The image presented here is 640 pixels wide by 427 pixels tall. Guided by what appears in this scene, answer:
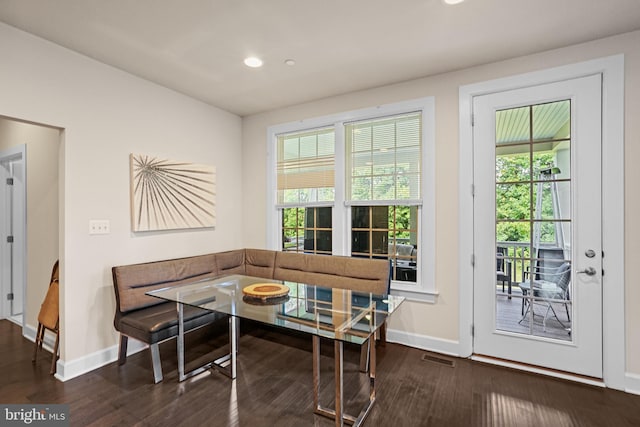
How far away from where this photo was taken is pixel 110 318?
2.83 m

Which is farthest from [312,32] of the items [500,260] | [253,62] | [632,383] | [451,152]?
[632,383]

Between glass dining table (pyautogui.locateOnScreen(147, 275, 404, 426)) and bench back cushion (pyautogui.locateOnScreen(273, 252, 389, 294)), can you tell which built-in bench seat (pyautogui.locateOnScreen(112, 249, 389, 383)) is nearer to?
bench back cushion (pyautogui.locateOnScreen(273, 252, 389, 294))

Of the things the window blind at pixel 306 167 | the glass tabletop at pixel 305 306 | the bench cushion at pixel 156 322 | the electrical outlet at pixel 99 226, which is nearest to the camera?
the glass tabletop at pixel 305 306

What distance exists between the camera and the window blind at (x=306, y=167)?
144 inches

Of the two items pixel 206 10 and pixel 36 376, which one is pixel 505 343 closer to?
pixel 206 10

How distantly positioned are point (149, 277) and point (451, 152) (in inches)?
120

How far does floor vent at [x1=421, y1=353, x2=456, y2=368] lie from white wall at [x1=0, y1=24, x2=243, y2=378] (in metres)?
2.78

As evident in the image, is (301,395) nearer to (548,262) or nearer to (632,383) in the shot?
(548,262)

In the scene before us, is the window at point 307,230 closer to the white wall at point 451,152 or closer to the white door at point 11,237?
the white wall at point 451,152

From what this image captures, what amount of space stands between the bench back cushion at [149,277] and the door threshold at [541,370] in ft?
9.33

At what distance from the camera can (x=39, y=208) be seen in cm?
318

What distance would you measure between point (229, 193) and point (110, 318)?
189 centimetres

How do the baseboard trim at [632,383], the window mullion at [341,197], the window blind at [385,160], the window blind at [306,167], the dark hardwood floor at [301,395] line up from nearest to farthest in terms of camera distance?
the dark hardwood floor at [301,395]
the baseboard trim at [632,383]
the window blind at [385,160]
the window mullion at [341,197]
the window blind at [306,167]


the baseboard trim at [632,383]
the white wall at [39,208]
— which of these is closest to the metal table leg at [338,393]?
the baseboard trim at [632,383]
